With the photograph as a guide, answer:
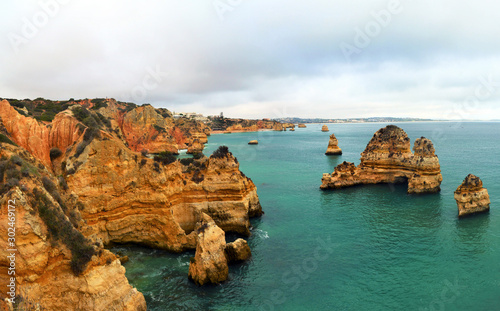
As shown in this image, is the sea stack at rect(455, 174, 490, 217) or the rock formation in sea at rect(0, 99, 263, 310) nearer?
the rock formation in sea at rect(0, 99, 263, 310)

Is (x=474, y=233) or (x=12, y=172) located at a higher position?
(x=12, y=172)

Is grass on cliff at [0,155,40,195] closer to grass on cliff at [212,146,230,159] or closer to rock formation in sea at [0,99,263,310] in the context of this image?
rock formation in sea at [0,99,263,310]

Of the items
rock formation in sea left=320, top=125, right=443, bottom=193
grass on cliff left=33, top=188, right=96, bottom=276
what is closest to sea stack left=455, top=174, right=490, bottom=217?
rock formation in sea left=320, top=125, right=443, bottom=193

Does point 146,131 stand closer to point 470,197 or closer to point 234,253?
point 234,253

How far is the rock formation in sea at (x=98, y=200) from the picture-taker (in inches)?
480

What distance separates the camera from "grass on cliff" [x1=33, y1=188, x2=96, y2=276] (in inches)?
474

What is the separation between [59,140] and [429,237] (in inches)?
1424

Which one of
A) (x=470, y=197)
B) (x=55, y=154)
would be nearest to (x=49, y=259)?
(x=55, y=154)

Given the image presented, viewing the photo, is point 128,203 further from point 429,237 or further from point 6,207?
point 429,237

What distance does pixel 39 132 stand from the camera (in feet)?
82.4

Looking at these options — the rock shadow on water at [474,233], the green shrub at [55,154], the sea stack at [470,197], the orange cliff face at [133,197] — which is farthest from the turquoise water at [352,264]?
the green shrub at [55,154]

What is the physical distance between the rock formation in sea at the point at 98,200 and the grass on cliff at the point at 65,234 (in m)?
0.04

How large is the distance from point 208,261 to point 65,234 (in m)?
9.63

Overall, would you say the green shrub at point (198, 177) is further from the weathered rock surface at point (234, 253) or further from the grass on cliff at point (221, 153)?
the weathered rock surface at point (234, 253)
